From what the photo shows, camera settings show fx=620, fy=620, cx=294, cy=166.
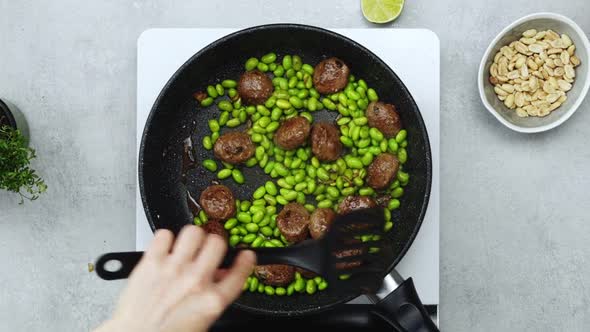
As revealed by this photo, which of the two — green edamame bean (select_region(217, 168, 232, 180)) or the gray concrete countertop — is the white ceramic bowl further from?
green edamame bean (select_region(217, 168, 232, 180))

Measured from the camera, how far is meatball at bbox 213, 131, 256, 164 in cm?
142

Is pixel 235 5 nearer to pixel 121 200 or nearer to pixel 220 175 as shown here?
pixel 220 175

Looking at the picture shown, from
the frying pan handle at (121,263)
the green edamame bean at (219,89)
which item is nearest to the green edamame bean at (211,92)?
the green edamame bean at (219,89)

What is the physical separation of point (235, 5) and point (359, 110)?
41 centimetres

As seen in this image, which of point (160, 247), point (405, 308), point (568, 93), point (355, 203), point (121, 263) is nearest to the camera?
point (160, 247)

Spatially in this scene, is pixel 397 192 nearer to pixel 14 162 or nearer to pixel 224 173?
pixel 224 173

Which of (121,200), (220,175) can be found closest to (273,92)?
(220,175)

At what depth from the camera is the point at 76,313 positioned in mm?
1522

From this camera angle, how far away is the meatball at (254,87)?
143cm

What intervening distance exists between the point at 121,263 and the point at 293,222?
1.57 feet

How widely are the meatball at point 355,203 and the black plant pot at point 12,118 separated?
0.79 m

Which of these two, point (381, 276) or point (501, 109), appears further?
point (501, 109)

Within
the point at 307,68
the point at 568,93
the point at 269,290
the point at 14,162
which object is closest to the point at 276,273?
the point at 269,290

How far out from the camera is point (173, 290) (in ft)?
2.95
